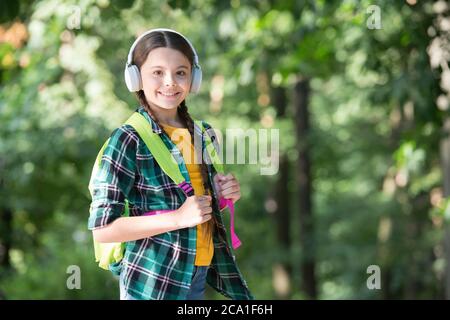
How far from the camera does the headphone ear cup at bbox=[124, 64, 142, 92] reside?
206cm

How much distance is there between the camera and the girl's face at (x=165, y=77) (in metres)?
2.05

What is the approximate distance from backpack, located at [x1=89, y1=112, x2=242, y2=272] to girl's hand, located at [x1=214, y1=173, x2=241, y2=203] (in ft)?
0.10

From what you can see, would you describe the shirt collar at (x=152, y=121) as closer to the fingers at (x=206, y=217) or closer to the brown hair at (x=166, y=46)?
the brown hair at (x=166, y=46)

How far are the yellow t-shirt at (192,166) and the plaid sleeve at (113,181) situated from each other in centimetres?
12

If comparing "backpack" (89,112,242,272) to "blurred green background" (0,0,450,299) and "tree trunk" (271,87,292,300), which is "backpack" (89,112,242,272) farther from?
"tree trunk" (271,87,292,300)

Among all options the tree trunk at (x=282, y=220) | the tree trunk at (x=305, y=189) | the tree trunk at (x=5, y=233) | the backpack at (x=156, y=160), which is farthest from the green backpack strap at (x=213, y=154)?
the tree trunk at (x=282, y=220)

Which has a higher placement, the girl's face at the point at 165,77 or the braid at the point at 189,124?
the girl's face at the point at 165,77

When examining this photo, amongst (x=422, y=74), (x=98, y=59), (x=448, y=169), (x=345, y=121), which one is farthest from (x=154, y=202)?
(x=345, y=121)

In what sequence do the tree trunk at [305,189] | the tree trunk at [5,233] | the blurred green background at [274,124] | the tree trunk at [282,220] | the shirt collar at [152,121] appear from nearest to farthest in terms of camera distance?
the shirt collar at [152,121]
the blurred green background at [274,124]
the tree trunk at [5,233]
the tree trunk at [305,189]
the tree trunk at [282,220]

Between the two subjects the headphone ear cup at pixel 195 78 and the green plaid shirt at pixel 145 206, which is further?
the headphone ear cup at pixel 195 78

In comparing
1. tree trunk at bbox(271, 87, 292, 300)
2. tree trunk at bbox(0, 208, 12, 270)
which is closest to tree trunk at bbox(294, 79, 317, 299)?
tree trunk at bbox(271, 87, 292, 300)

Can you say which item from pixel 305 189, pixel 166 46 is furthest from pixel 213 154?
pixel 305 189

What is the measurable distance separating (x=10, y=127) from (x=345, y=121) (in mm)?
11157

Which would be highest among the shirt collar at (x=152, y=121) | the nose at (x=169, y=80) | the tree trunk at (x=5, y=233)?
the nose at (x=169, y=80)
